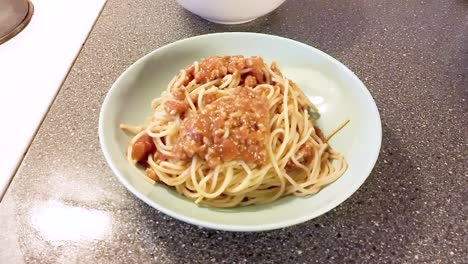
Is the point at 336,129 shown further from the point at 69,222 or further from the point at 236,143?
the point at 69,222

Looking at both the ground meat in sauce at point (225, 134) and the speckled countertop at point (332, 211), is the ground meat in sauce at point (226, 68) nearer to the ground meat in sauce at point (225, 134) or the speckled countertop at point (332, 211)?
the ground meat in sauce at point (225, 134)

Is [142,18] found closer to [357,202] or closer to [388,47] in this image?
[388,47]

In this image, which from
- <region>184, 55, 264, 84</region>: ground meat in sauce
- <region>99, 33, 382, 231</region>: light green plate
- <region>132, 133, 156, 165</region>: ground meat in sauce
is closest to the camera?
<region>99, 33, 382, 231</region>: light green plate

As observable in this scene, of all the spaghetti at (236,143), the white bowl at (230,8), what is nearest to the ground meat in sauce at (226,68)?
the spaghetti at (236,143)

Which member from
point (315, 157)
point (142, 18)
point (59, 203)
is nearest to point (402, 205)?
point (315, 157)

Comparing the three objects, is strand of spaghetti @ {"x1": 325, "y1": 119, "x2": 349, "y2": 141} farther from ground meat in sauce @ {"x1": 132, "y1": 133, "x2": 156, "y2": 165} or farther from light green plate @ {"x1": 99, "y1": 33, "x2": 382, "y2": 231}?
ground meat in sauce @ {"x1": 132, "y1": 133, "x2": 156, "y2": 165}

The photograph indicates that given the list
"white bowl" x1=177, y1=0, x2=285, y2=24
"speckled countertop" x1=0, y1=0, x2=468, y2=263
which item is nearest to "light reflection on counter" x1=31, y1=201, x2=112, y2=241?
"speckled countertop" x1=0, y1=0, x2=468, y2=263

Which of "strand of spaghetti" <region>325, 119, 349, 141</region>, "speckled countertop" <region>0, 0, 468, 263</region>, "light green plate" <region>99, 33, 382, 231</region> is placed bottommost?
"speckled countertop" <region>0, 0, 468, 263</region>
